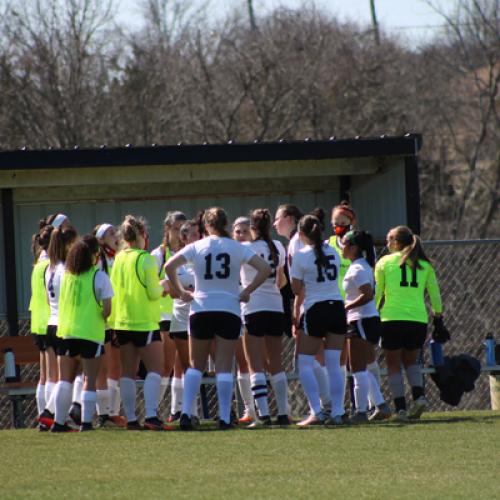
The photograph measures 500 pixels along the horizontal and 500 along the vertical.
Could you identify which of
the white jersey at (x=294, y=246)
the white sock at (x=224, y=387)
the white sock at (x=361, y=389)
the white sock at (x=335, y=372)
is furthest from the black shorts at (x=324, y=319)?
the white sock at (x=224, y=387)

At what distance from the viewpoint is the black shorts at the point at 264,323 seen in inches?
434

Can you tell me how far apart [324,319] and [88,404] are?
2059mm

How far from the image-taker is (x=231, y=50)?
33281 mm

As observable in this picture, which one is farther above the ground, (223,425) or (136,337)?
(136,337)

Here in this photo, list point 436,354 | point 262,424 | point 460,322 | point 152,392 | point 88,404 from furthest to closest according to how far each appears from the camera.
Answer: point 460,322 → point 436,354 → point 262,424 → point 152,392 → point 88,404

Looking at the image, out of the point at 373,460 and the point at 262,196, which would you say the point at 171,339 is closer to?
the point at 373,460

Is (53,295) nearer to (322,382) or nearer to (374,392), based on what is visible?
(322,382)

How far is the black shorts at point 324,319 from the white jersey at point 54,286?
2070mm

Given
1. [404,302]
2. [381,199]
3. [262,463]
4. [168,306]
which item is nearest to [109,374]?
[168,306]

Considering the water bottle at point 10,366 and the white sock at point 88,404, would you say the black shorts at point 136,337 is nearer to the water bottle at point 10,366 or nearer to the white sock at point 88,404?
the white sock at point 88,404

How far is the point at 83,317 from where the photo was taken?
1065 centimetres

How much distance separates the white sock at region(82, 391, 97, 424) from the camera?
10766 millimetres

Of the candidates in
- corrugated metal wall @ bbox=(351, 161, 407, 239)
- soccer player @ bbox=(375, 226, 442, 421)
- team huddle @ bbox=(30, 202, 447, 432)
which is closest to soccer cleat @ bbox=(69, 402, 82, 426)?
team huddle @ bbox=(30, 202, 447, 432)

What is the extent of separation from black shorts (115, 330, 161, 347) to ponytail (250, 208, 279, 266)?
1191 mm
